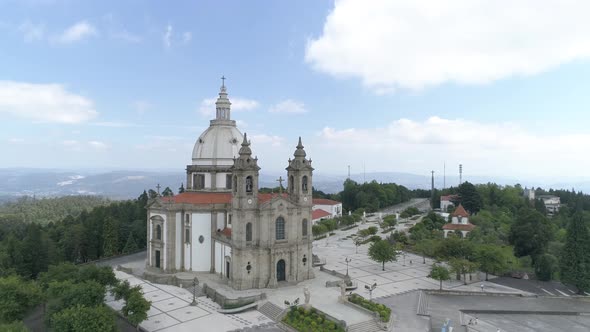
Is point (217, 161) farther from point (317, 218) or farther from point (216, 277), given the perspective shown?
point (317, 218)

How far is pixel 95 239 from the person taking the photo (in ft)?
194

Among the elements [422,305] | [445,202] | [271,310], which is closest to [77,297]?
[271,310]

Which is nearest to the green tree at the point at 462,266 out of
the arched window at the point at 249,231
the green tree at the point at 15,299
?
the arched window at the point at 249,231

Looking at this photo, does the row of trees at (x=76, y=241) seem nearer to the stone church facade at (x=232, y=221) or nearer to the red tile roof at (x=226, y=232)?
the stone church facade at (x=232, y=221)

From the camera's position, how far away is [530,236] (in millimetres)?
55594

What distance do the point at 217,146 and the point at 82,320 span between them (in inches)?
1007

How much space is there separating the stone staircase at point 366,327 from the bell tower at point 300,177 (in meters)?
14.1

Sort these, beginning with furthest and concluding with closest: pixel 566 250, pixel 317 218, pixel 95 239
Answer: pixel 317 218
pixel 95 239
pixel 566 250

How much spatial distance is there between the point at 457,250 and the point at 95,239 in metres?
47.7

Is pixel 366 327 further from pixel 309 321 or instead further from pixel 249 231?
pixel 249 231

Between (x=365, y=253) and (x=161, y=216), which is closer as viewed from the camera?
(x=161, y=216)

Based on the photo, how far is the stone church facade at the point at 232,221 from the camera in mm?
39375

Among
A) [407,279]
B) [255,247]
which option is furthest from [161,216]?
[407,279]

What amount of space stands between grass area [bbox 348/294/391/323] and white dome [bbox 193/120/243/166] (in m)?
20.7
